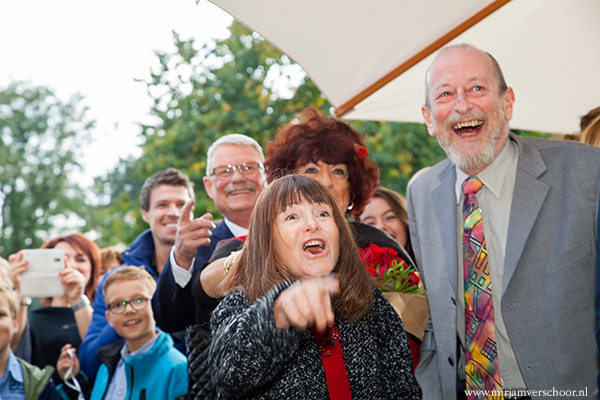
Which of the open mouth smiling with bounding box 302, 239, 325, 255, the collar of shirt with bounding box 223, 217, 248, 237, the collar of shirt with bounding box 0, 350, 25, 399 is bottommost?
the collar of shirt with bounding box 0, 350, 25, 399

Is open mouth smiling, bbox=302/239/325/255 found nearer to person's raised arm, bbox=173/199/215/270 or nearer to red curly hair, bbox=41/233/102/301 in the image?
person's raised arm, bbox=173/199/215/270

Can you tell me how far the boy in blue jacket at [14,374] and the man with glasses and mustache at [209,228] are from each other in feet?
6.04

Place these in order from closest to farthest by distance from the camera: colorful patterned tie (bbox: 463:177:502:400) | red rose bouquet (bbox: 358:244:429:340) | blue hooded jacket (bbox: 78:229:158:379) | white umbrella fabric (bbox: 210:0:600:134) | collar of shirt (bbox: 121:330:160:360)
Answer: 1. colorful patterned tie (bbox: 463:177:502:400)
2. red rose bouquet (bbox: 358:244:429:340)
3. white umbrella fabric (bbox: 210:0:600:134)
4. collar of shirt (bbox: 121:330:160:360)
5. blue hooded jacket (bbox: 78:229:158:379)

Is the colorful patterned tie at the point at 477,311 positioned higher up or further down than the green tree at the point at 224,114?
further down

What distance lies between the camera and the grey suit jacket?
2500 millimetres

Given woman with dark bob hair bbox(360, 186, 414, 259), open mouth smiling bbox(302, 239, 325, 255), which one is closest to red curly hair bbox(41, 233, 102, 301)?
woman with dark bob hair bbox(360, 186, 414, 259)

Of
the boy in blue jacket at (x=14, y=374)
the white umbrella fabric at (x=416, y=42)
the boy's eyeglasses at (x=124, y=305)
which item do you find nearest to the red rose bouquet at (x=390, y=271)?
A: the white umbrella fabric at (x=416, y=42)

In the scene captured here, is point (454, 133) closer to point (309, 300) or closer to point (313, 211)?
point (313, 211)

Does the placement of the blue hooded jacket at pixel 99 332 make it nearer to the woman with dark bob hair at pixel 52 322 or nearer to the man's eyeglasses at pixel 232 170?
the woman with dark bob hair at pixel 52 322

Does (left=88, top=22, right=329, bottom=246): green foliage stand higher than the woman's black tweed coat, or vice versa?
(left=88, top=22, right=329, bottom=246): green foliage

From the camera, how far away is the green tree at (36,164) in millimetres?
30297

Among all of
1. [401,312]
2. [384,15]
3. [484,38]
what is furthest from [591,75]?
[401,312]

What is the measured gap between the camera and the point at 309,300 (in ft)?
6.20

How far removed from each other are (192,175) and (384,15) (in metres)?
11.0
